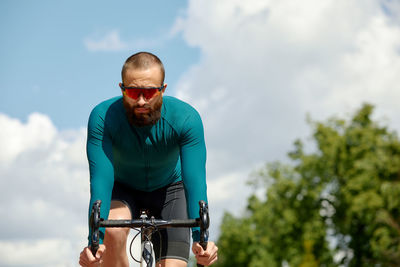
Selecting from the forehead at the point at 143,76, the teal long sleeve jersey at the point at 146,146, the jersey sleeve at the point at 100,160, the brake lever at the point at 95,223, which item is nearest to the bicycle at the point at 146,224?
the brake lever at the point at 95,223

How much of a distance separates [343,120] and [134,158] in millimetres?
30652

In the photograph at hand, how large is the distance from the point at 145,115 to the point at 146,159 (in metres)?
0.54

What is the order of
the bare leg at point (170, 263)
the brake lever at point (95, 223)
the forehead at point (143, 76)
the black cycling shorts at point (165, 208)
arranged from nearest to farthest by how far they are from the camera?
the brake lever at point (95, 223) < the forehead at point (143, 76) < the bare leg at point (170, 263) < the black cycling shorts at point (165, 208)

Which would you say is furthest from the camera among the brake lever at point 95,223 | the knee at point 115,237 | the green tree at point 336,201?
the green tree at point 336,201

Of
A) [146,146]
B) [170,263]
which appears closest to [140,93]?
[146,146]

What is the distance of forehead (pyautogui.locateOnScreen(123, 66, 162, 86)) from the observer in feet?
15.5

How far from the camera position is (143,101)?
15.8ft

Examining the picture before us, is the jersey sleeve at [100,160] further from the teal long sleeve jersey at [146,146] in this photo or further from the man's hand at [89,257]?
the man's hand at [89,257]

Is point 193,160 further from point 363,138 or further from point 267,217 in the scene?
point 267,217

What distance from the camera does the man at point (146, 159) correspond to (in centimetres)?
478

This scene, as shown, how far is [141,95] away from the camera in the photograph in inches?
190

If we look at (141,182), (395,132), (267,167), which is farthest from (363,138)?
(141,182)

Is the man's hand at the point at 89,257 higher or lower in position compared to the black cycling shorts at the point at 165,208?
lower

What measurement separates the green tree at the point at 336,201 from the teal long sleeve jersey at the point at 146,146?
81.9 feet
